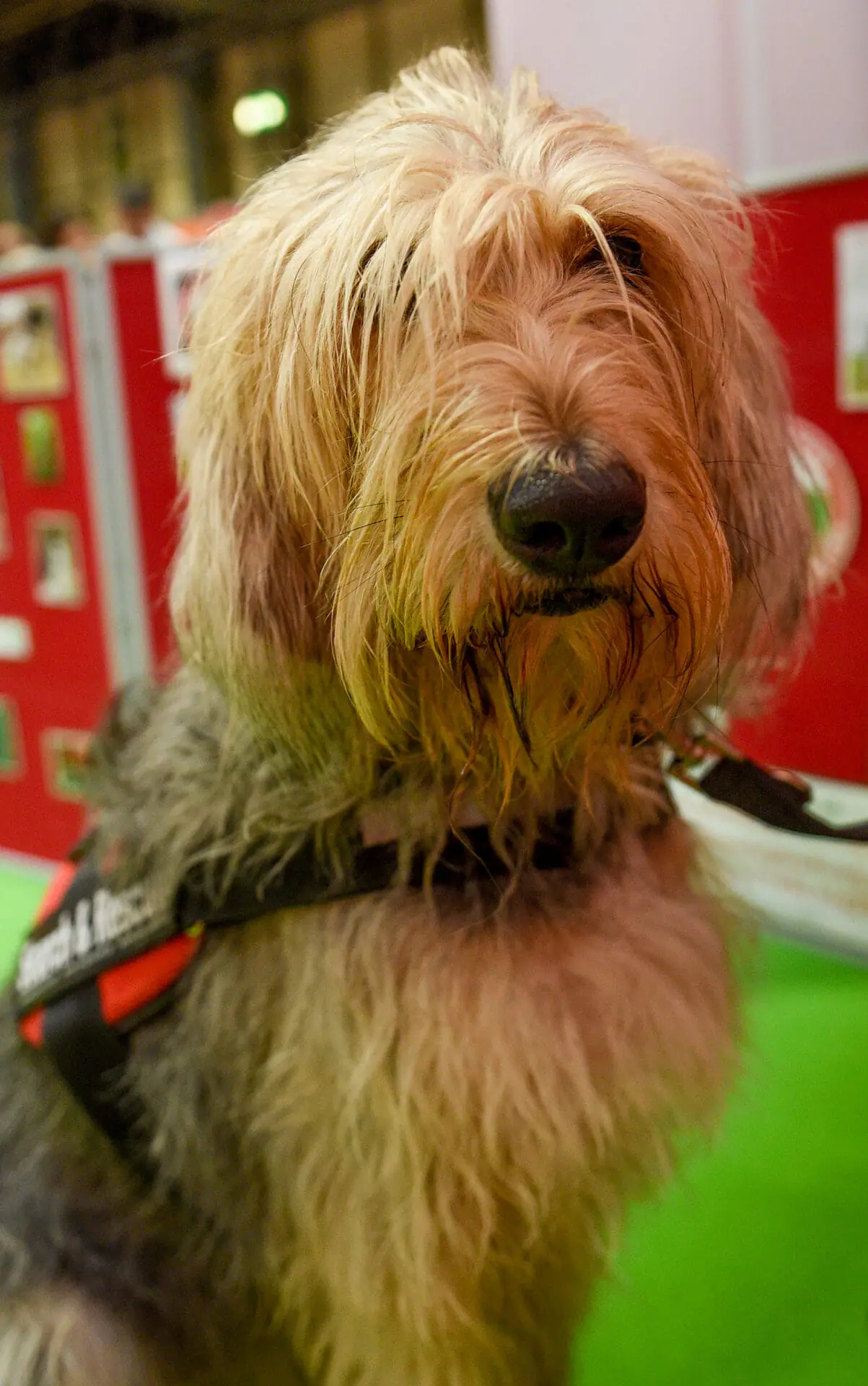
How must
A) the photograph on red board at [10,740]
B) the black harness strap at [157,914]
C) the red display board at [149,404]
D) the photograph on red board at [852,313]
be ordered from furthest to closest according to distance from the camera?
the photograph on red board at [10,740] < the red display board at [149,404] < the photograph on red board at [852,313] < the black harness strap at [157,914]

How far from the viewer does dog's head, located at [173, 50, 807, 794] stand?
0.78 m

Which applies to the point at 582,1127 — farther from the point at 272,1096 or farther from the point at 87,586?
the point at 87,586

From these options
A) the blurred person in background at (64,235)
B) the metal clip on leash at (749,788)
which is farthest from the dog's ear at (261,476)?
the blurred person in background at (64,235)

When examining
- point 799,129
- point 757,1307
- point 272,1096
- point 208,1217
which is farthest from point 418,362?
point 799,129

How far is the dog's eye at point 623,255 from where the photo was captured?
881 millimetres

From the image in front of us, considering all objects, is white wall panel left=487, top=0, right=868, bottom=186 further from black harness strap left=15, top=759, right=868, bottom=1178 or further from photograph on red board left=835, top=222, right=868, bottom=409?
black harness strap left=15, top=759, right=868, bottom=1178

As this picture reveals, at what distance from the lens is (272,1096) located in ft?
3.38

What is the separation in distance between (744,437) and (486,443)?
1.11 ft

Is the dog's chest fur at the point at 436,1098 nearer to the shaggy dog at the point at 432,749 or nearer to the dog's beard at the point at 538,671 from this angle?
the shaggy dog at the point at 432,749

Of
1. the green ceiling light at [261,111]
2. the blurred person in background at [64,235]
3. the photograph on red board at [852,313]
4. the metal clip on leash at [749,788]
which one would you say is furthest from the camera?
the green ceiling light at [261,111]

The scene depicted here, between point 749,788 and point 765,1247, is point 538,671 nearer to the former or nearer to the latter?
point 749,788

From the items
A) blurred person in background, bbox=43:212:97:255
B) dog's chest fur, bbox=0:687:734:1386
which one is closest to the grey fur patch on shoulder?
dog's chest fur, bbox=0:687:734:1386

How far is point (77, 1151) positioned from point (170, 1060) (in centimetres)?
17

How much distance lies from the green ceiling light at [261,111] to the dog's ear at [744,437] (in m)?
7.74
